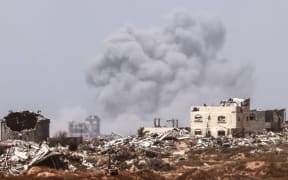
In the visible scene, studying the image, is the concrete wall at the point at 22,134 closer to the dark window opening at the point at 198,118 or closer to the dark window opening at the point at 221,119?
the dark window opening at the point at 198,118

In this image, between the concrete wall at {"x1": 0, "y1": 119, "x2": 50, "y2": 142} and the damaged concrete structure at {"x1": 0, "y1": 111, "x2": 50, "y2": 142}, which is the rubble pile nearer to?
the concrete wall at {"x1": 0, "y1": 119, "x2": 50, "y2": 142}

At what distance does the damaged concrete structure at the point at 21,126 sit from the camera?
2493 inches

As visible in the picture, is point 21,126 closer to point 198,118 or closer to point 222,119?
point 198,118

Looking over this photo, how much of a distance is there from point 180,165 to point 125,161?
164 inches

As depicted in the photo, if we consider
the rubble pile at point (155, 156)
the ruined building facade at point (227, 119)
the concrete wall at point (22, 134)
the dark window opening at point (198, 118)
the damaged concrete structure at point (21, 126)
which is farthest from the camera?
the dark window opening at point (198, 118)

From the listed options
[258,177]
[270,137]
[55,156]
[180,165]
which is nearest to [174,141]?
[270,137]

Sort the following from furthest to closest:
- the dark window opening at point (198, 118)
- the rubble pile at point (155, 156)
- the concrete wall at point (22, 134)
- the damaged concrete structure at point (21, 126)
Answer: the dark window opening at point (198, 118) → the damaged concrete structure at point (21, 126) → the concrete wall at point (22, 134) → the rubble pile at point (155, 156)

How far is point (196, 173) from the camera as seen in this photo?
33344 millimetres

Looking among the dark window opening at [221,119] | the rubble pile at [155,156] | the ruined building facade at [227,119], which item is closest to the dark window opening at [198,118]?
the ruined building facade at [227,119]

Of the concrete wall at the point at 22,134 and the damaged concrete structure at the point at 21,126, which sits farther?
the damaged concrete structure at the point at 21,126

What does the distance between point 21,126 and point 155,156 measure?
19.4 metres

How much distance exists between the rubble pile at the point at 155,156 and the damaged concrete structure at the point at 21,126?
7.54 meters

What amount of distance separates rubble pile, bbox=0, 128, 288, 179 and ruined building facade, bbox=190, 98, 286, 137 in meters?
9.16

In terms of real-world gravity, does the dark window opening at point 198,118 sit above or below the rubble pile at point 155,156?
above
